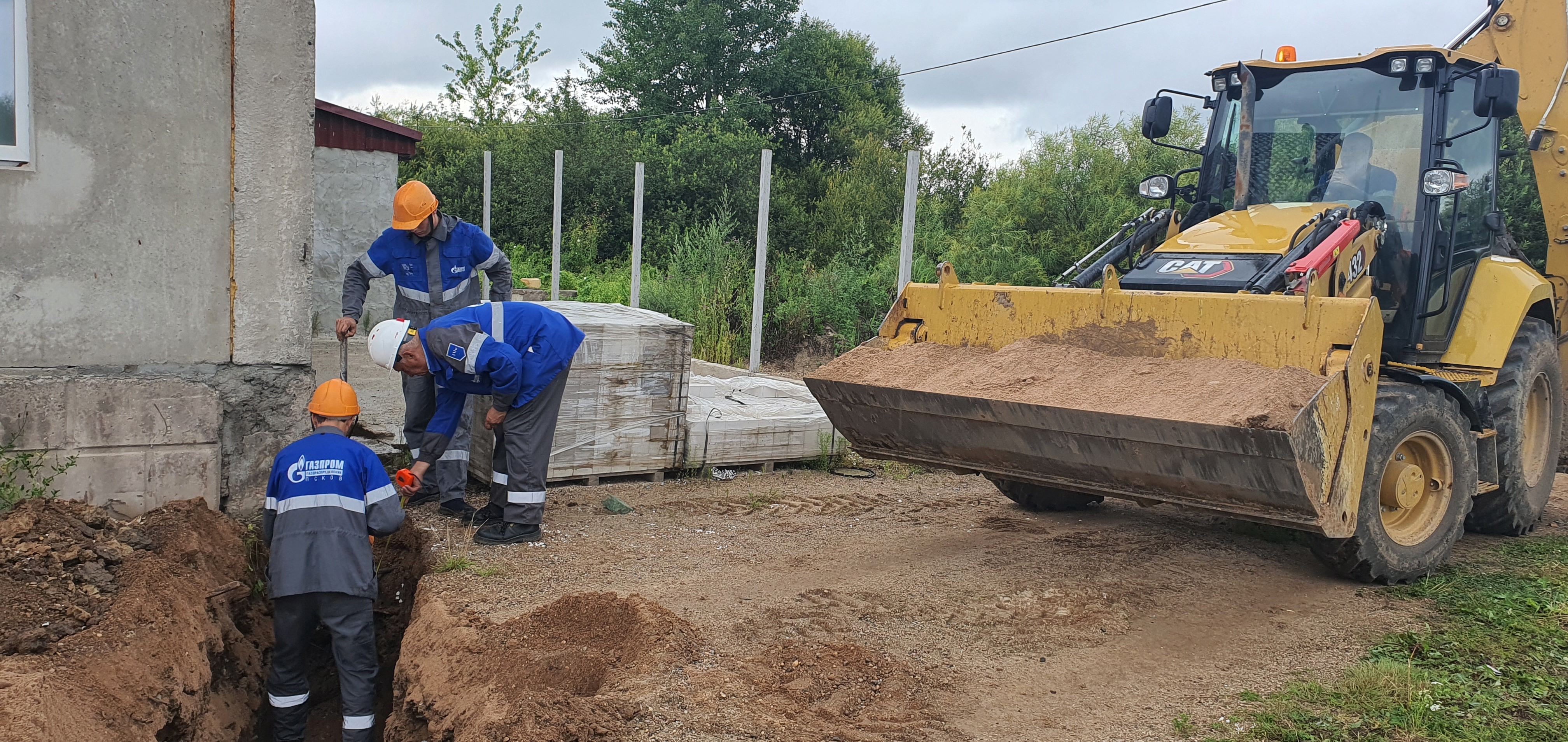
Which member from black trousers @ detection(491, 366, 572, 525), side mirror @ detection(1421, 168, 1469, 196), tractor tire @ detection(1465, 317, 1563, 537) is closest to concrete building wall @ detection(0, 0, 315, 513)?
black trousers @ detection(491, 366, 572, 525)

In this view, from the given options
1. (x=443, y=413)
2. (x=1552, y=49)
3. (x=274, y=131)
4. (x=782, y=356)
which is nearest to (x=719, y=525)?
(x=443, y=413)

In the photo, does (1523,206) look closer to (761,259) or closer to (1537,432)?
(1537,432)

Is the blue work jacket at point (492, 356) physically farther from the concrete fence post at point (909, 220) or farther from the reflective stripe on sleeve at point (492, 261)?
the concrete fence post at point (909, 220)

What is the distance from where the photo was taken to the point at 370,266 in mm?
6434

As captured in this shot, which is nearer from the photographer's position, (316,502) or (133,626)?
(133,626)

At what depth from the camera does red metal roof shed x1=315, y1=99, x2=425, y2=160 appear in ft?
43.1

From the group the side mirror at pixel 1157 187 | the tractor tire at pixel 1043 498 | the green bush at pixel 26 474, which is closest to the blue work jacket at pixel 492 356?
the green bush at pixel 26 474

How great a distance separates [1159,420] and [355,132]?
11.5 m

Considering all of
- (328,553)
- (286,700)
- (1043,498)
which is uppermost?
(328,553)

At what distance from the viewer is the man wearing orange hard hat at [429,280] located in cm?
629

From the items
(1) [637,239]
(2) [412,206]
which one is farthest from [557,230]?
(2) [412,206]

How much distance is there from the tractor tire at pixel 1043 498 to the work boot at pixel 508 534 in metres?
2.87

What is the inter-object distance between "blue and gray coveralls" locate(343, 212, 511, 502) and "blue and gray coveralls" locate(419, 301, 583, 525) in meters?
0.42

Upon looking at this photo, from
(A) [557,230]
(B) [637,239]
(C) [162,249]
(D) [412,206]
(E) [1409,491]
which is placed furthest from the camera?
(A) [557,230]
